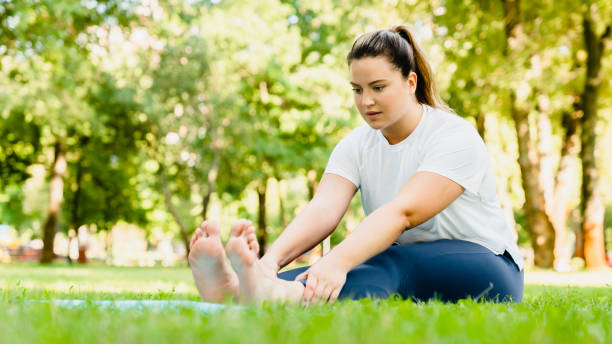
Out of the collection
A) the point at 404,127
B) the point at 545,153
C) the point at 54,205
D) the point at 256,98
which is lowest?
the point at 54,205

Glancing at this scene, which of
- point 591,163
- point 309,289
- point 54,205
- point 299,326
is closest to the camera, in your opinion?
point 299,326

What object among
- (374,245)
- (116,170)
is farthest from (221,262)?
(116,170)

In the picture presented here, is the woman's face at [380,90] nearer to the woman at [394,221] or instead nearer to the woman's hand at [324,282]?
the woman at [394,221]

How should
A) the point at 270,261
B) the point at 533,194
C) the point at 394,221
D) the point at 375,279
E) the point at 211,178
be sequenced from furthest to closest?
the point at 211,178 < the point at 533,194 < the point at 270,261 < the point at 375,279 < the point at 394,221

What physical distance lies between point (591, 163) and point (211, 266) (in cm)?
1289

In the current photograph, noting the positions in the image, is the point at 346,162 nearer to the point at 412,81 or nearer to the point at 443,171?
the point at 412,81

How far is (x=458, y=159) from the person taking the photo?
10.1ft

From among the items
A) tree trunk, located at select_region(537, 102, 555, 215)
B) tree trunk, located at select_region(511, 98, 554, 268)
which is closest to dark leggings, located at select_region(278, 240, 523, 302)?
tree trunk, located at select_region(511, 98, 554, 268)

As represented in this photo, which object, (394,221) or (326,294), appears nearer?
(326,294)

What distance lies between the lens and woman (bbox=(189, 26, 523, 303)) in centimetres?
280

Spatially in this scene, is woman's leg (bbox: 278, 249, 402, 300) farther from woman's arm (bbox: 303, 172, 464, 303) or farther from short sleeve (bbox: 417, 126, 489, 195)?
short sleeve (bbox: 417, 126, 489, 195)

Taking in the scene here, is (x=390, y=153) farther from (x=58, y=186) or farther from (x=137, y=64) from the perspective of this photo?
(x=58, y=186)

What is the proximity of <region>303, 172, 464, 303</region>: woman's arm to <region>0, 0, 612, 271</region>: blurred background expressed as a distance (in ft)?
28.4

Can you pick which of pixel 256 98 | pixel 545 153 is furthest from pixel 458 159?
pixel 256 98
